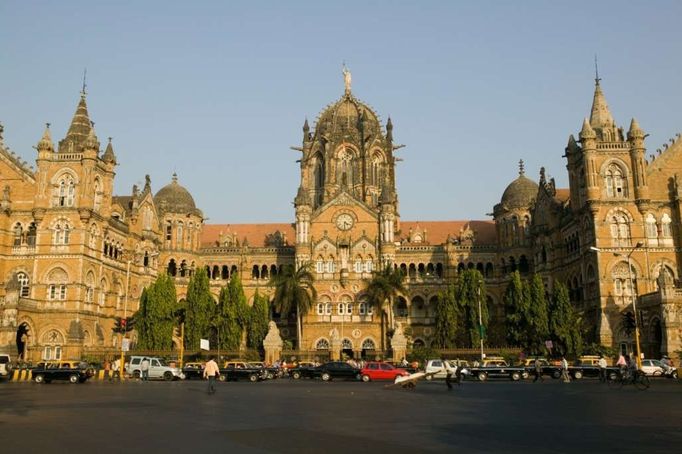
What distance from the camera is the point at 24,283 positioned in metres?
62.0

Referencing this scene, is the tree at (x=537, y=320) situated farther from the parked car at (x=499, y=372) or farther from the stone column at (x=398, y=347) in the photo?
the parked car at (x=499, y=372)

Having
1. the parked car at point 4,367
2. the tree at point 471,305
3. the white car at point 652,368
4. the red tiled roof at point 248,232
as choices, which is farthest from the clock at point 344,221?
the parked car at point 4,367

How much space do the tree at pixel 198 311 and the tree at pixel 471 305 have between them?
24517 mm

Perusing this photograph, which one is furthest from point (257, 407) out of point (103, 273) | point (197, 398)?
point (103, 273)

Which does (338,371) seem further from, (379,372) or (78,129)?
(78,129)

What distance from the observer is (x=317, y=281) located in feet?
243

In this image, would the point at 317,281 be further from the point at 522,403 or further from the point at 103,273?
the point at 522,403

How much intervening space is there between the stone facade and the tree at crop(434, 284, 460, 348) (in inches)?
330

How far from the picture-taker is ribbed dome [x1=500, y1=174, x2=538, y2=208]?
7625cm

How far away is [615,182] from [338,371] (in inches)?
1280

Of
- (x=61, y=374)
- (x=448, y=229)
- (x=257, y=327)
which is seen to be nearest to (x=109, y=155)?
(x=257, y=327)

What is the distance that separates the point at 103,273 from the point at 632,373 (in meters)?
49.4

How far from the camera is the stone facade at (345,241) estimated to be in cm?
5828

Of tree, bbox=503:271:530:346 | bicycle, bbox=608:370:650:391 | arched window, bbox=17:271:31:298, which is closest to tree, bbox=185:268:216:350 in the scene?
arched window, bbox=17:271:31:298
